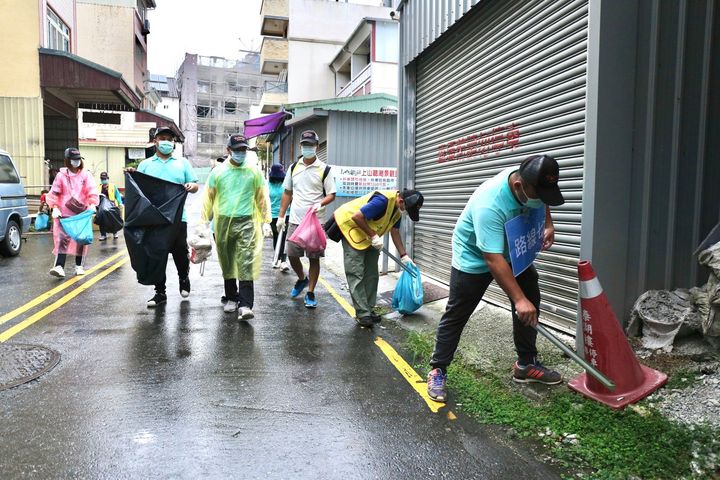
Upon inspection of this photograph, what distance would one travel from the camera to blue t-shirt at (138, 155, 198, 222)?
617 centimetres

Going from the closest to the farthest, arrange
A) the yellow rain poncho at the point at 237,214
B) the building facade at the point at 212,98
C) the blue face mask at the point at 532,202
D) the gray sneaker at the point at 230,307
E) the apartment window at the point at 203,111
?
1. the blue face mask at the point at 532,202
2. the yellow rain poncho at the point at 237,214
3. the gray sneaker at the point at 230,307
4. the building facade at the point at 212,98
5. the apartment window at the point at 203,111

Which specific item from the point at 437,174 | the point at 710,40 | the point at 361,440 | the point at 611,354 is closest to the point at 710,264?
the point at 611,354

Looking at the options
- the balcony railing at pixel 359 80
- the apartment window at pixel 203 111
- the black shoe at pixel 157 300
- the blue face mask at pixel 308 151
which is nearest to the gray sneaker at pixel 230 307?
the black shoe at pixel 157 300

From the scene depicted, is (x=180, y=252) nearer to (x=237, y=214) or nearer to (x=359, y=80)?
(x=237, y=214)

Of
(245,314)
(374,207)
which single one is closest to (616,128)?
(374,207)

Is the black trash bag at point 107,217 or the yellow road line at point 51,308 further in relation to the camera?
the black trash bag at point 107,217

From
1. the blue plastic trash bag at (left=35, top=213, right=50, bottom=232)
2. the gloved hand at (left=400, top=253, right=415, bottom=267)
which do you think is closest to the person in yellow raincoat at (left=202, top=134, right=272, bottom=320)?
the gloved hand at (left=400, top=253, right=415, bottom=267)

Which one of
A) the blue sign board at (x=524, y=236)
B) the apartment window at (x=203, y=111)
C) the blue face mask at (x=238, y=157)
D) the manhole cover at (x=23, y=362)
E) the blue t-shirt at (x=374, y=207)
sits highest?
the apartment window at (x=203, y=111)

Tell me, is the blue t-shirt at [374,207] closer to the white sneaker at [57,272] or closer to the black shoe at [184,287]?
the black shoe at [184,287]

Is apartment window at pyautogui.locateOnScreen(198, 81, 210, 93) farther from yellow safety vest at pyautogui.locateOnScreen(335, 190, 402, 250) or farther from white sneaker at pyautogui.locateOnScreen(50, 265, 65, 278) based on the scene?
yellow safety vest at pyautogui.locateOnScreen(335, 190, 402, 250)

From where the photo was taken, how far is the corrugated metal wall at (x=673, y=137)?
420 cm

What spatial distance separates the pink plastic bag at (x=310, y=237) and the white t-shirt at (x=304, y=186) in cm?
77

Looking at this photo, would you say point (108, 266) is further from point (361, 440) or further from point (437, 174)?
point (361, 440)

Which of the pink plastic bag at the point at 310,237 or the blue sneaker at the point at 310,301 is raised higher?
the pink plastic bag at the point at 310,237
